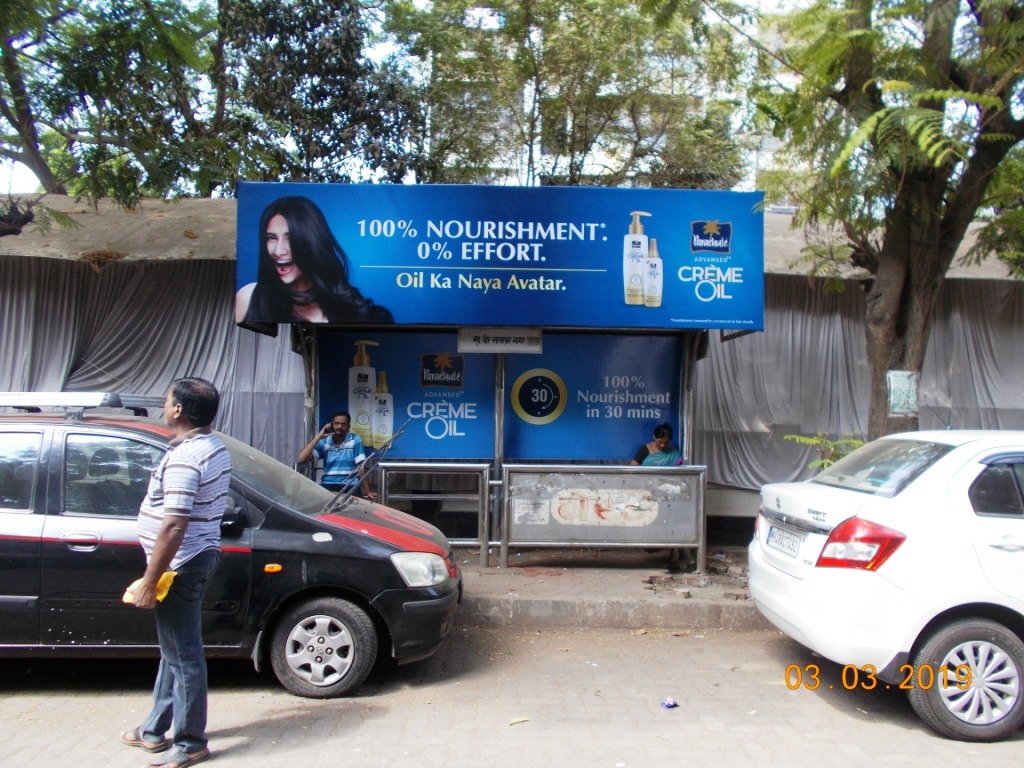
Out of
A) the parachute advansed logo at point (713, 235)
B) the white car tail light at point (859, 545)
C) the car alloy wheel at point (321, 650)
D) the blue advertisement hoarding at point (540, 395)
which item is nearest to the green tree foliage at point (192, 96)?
the blue advertisement hoarding at point (540, 395)

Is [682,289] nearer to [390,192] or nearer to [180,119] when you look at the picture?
[390,192]

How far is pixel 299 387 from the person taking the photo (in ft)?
30.5

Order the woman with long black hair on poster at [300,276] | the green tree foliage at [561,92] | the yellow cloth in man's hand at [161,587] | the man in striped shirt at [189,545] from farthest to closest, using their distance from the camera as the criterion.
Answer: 1. the green tree foliage at [561,92]
2. the woman with long black hair on poster at [300,276]
3. the man in striped shirt at [189,545]
4. the yellow cloth in man's hand at [161,587]

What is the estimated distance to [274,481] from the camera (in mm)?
5609

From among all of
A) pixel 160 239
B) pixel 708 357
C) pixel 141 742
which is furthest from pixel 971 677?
pixel 160 239

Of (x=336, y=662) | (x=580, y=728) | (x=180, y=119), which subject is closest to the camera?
(x=580, y=728)

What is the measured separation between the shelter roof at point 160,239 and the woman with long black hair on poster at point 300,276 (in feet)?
5.77

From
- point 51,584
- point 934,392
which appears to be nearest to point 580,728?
point 51,584

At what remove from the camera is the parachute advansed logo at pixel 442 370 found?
9133 mm

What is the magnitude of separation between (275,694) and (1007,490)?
4.39 metres

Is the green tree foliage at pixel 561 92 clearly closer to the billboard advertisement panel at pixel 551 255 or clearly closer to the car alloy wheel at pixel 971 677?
the billboard advertisement panel at pixel 551 255

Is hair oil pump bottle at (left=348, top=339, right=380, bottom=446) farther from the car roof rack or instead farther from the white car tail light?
the white car tail light

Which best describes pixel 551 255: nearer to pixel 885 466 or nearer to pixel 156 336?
pixel 885 466

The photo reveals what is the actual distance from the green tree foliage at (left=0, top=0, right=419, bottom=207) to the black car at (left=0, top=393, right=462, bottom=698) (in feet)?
15.8
